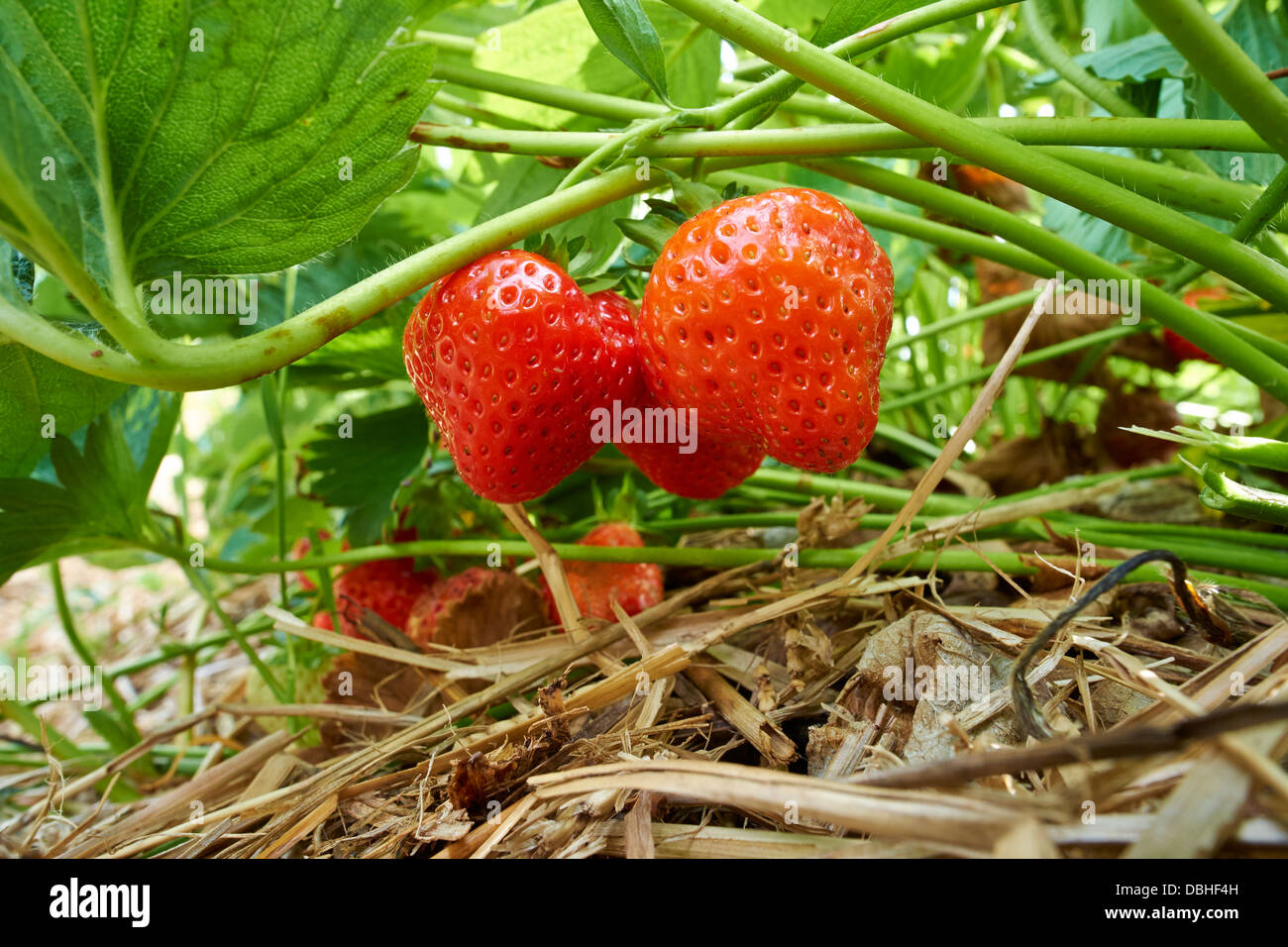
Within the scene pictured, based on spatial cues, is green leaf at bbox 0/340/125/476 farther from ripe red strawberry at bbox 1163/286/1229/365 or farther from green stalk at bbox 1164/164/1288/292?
ripe red strawberry at bbox 1163/286/1229/365

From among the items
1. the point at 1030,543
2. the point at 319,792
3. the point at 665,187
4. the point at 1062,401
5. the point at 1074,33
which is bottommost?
the point at 319,792

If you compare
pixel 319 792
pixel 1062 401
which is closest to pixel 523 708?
pixel 319 792

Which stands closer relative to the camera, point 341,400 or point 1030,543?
point 1030,543

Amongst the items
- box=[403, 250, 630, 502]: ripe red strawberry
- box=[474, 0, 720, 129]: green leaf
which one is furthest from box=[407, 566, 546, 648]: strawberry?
box=[474, 0, 720, 129]: green leaf

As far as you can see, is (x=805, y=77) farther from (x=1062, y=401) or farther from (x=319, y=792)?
(x=1062, y=401)

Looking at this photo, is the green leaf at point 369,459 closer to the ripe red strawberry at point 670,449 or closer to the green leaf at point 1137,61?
the ripe red strawberry at point 670,449

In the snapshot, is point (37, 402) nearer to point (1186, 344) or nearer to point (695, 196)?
point (695, 196)

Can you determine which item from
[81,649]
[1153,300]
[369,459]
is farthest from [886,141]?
[81,649]
